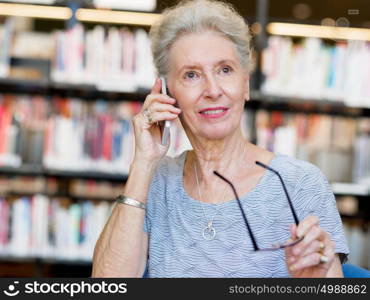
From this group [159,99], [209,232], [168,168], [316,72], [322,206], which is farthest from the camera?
[316,72]

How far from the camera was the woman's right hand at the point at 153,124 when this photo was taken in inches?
74.0

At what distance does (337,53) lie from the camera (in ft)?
13.0

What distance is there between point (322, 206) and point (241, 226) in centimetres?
22

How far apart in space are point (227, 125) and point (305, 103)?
219 cm

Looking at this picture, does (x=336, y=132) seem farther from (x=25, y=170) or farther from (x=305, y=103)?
(x=25, y=170)

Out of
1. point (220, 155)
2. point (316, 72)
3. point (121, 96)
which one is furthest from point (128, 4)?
point (220, 155)

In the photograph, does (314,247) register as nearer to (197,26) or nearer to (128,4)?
(197,26)

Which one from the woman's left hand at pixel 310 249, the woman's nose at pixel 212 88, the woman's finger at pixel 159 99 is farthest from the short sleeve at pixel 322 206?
the woman's finger at pixel 159 99

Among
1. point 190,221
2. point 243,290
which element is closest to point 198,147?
point 190,221

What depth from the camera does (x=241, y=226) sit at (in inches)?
70.2

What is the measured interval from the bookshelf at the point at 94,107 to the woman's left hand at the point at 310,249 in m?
2.50

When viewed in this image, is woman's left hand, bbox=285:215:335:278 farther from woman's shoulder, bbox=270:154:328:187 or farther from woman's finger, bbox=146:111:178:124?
woman's finger, bbox=146:111:178:124

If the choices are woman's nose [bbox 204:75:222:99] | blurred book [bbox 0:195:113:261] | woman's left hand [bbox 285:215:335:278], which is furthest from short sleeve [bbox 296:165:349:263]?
blurred book [bbox 0:195:113:261]

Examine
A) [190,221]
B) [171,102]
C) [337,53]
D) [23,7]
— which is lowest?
[190,221]
